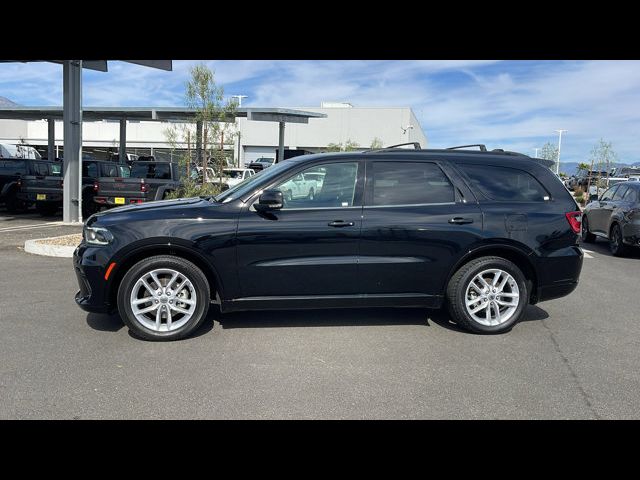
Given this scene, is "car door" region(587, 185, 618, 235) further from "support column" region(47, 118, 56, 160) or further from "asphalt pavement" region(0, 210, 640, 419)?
"support column" region(47, 118, 56, 160)

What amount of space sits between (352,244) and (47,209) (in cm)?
1470

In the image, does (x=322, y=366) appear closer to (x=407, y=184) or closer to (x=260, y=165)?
(x=407, y=184)

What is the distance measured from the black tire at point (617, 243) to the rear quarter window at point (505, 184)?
6358 mm

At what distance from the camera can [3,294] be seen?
21.2 feet

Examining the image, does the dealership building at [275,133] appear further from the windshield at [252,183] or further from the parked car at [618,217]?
the windshield at [252,183]

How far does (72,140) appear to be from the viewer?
A: 44.1ft

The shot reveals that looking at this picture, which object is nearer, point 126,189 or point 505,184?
point 505,184

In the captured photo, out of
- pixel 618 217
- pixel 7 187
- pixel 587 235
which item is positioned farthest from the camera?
pixel 7 187

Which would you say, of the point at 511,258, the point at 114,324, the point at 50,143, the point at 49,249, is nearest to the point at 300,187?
the point at 511,258

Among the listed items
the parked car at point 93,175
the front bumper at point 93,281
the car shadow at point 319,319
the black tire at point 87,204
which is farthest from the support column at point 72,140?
the front bumper at point 93,281

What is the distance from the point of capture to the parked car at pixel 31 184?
1476 centimetres
